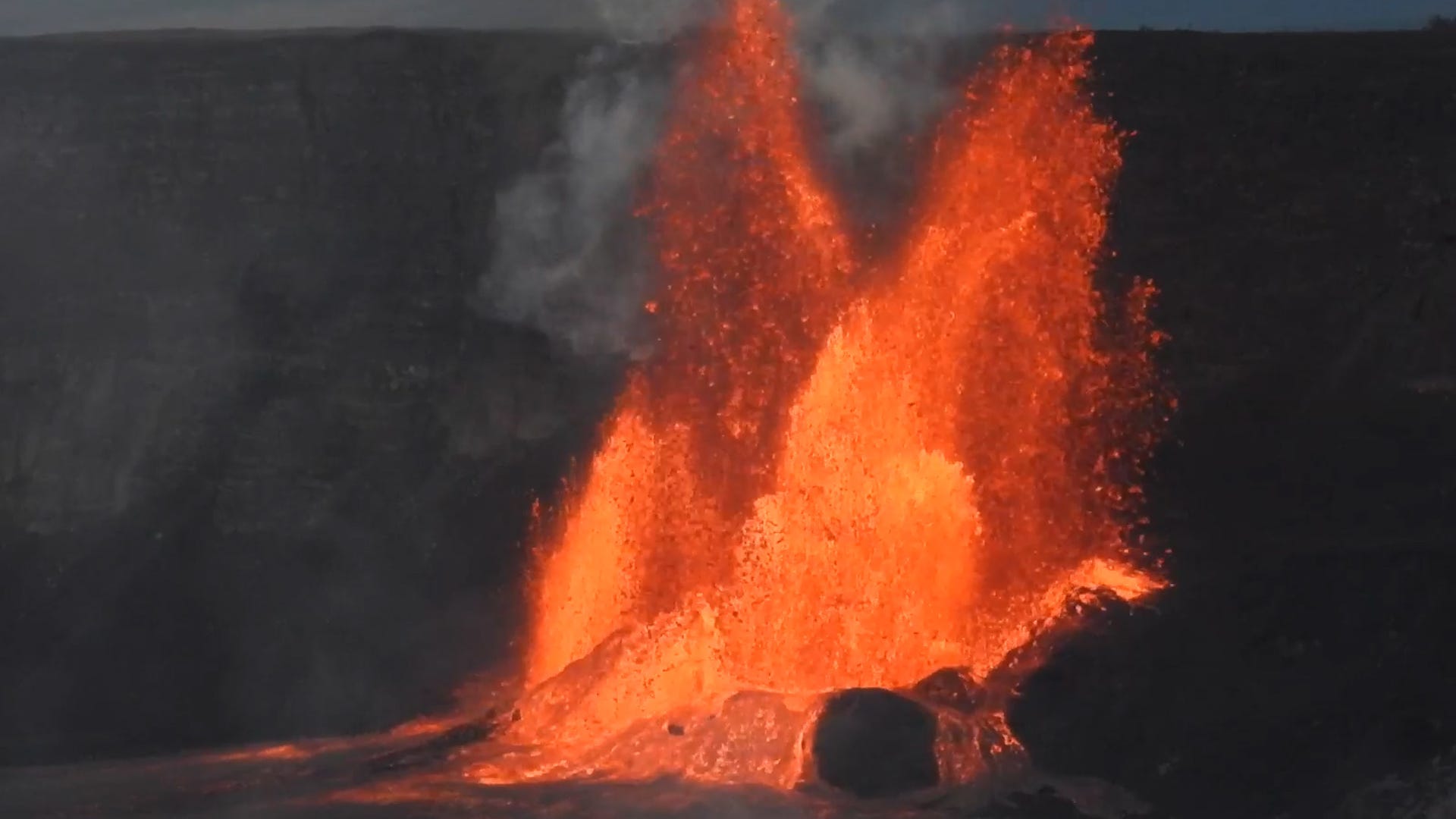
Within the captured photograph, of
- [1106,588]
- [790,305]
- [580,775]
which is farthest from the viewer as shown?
[790,305]

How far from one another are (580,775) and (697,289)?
14.9m

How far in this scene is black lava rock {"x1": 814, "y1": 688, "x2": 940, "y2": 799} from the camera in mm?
20500

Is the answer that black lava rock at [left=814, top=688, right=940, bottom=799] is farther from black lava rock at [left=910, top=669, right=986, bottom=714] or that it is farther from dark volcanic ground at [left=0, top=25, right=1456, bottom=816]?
dark volcanic ground at [left=0, top=25, right=1456, bottom=816]

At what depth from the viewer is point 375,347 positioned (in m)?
38.4

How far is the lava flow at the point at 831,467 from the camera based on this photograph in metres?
24.0

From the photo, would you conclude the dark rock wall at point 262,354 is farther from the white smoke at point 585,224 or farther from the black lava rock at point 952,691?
the black lava rock at point 952,691

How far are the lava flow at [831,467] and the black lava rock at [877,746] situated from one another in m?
0.32

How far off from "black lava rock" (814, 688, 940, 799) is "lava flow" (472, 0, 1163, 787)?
0.32m

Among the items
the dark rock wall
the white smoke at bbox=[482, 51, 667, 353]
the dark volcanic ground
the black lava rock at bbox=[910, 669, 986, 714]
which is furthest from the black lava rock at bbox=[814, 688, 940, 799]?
the white smoke at bbox=[482, 51, 667, 353]

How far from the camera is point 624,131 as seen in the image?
124 feet

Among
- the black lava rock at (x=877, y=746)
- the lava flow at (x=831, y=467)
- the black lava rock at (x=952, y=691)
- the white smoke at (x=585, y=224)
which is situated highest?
the white smoke at (x=585, y=224)

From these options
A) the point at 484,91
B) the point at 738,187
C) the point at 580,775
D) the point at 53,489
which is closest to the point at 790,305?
the point at 738,187

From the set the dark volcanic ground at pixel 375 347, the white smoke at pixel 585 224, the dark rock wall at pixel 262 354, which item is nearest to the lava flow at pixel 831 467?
the dark volcanic ground at pixel 375 347

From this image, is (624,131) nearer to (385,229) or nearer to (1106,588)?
(385,229)
